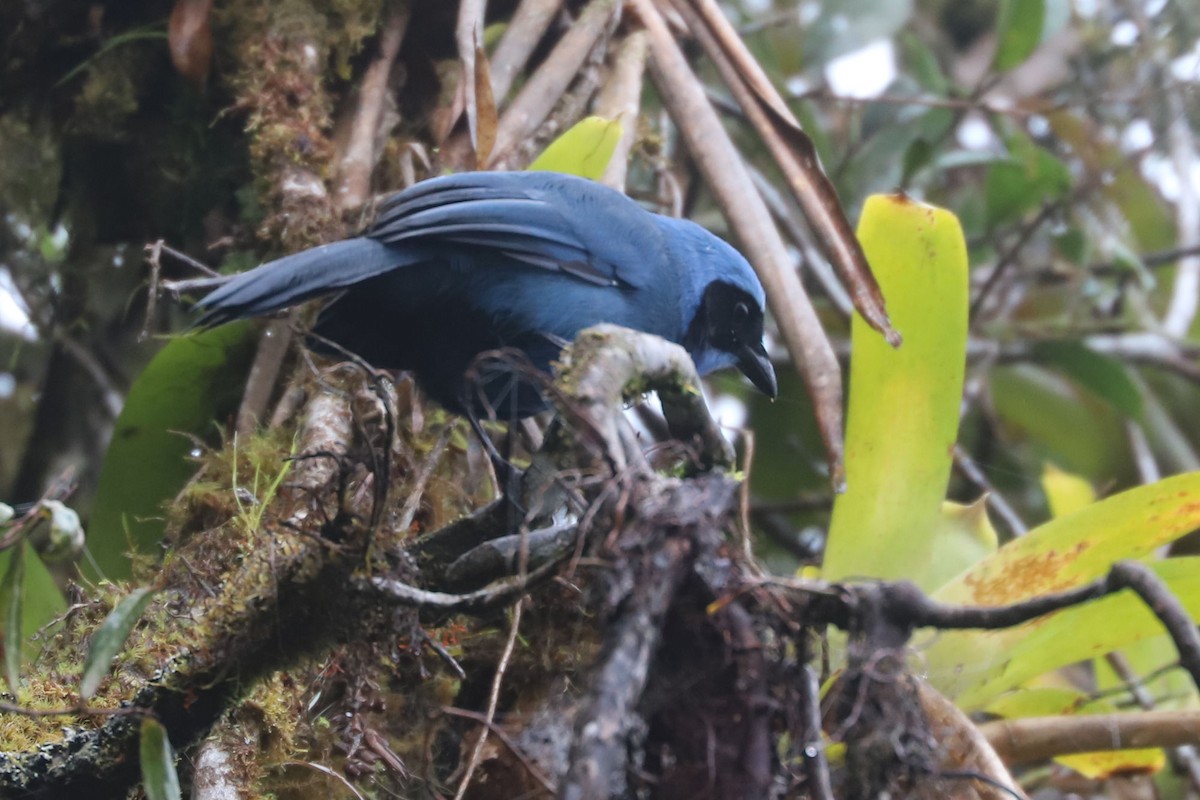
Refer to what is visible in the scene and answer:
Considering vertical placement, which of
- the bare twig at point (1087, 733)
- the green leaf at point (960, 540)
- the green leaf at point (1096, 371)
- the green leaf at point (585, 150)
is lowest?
the bare twig at point (1087, 733)

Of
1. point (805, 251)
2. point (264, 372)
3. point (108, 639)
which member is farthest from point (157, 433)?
point (805, 251)

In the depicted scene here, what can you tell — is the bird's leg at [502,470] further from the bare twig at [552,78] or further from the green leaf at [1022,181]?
the green leaf at [1022,181]

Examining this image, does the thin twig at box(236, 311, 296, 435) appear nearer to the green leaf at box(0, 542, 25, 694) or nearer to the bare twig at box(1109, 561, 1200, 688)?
the green leaf at box(0, 542, 25, 694)

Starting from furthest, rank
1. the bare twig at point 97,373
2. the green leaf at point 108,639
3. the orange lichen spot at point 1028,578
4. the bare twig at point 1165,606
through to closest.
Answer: the bare twig at point 97,373, the orange lichen spot at point 1028,578, the green leaf at point 108,639, the bare twig at point 1165,606

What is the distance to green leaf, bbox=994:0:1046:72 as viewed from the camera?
4805 millimetres

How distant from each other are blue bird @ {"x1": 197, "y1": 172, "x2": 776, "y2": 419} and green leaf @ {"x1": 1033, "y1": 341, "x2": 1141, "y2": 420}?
2.53m

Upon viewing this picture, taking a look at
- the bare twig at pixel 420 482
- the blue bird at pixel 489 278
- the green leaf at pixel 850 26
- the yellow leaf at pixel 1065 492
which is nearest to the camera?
the bare twig at pixel 420 482

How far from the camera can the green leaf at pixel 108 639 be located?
4.90 ft

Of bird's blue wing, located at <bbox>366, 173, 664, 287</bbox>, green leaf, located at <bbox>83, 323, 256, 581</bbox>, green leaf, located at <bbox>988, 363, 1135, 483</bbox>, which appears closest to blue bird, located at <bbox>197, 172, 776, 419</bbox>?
bird's blue wing, located at <bbox>366, 173, 664, 287</bbox>

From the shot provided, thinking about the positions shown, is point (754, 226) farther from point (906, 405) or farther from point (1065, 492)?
point (1065, 492)

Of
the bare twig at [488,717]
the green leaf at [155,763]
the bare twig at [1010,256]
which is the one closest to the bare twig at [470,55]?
the bare twig at [488,717]

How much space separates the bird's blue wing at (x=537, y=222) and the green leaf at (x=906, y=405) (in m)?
0.61

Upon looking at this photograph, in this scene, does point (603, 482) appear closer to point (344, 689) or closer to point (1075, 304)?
point (344, 689)

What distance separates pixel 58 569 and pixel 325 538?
2.87m
